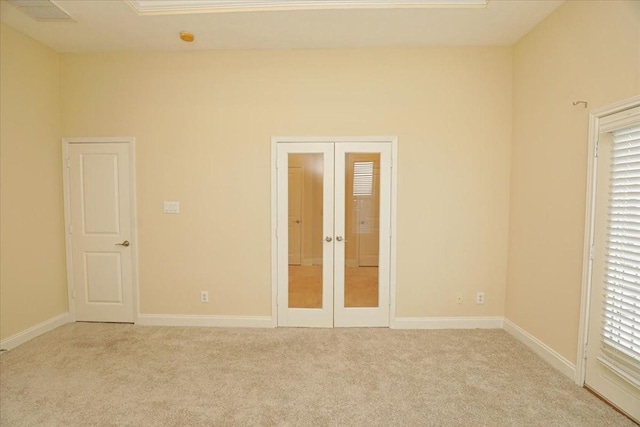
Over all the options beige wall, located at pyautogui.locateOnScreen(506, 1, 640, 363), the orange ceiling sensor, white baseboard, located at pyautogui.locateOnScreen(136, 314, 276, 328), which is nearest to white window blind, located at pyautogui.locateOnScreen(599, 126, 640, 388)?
beige wall, located at pyautogui.locateOnScreen(506, 1, 640, 363)

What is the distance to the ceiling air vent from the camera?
256cm

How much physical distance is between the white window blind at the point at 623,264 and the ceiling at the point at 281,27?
5.00 feet

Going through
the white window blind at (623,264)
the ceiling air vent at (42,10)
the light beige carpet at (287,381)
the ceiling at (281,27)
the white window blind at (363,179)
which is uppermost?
the ceiling at (281,27)

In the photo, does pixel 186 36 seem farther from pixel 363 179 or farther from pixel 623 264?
pixel 623 264

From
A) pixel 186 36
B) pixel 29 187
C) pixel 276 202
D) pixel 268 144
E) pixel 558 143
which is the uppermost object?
pixel 186 36

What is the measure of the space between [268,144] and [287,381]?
2391 millimetres

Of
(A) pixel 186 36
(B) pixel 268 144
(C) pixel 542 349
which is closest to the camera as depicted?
(C) pixel 542 349

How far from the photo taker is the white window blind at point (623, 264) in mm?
1936

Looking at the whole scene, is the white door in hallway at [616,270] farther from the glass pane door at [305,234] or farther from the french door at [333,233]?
the glass pane door at [305,234]

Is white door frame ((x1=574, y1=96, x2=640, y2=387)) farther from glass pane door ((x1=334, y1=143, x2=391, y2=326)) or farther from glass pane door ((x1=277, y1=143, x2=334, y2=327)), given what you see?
glass pane door ((x1=277, y1=143, x2=334, y2=327))

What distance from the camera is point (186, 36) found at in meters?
3.05

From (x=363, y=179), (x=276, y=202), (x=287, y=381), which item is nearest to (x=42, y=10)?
(x=276, y=202)

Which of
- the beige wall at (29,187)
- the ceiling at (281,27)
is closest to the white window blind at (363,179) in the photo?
the ceiling at (281,27)

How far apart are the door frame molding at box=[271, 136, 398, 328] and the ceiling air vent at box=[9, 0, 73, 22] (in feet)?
7.19
